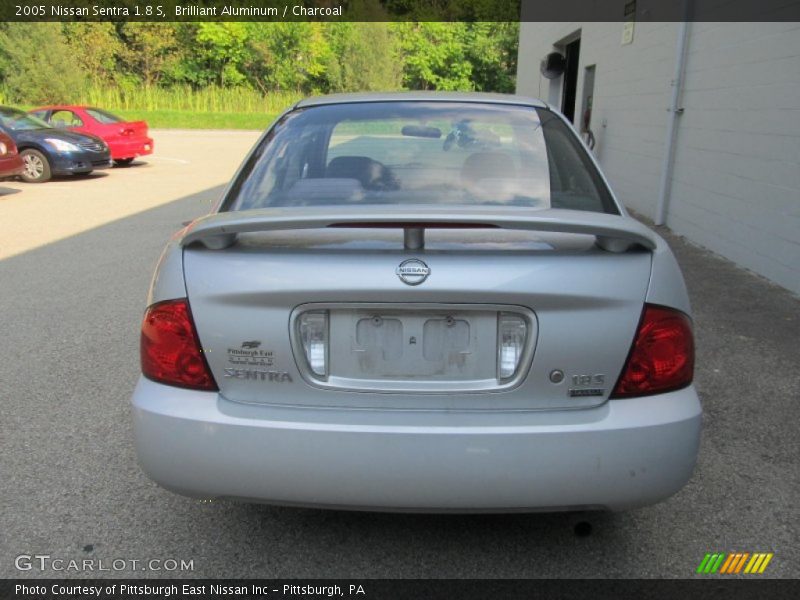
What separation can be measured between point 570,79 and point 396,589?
702 inches

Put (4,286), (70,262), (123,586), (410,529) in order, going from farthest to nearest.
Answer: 1. (70,262)
2. (4,286)
3. (410,529)
4. (123,586)

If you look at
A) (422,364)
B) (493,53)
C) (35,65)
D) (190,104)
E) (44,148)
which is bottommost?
(190,104)

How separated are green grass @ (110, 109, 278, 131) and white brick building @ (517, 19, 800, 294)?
31.6m

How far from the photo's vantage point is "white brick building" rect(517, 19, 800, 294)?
20.1 ft

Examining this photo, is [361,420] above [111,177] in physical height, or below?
above

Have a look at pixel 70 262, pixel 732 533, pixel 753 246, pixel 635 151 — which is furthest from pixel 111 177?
pixel 732 533

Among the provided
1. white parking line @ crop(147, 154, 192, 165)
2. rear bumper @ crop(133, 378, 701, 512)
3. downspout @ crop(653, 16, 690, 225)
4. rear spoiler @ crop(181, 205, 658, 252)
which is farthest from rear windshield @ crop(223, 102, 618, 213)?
white parking line @ crop(147, 154, 192, 165)

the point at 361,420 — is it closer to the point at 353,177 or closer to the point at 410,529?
the point at 410,529

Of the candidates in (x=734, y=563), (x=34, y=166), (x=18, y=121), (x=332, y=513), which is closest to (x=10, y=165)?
(x=34, y=166)

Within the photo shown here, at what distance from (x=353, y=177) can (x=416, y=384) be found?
1027 millimetres

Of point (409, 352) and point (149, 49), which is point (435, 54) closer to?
point (149, 49)

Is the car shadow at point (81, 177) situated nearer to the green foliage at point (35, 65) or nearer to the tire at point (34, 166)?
Answer: the tire at point (34, 166)

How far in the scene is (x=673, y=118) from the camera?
873cm

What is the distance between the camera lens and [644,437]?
2.02 m
